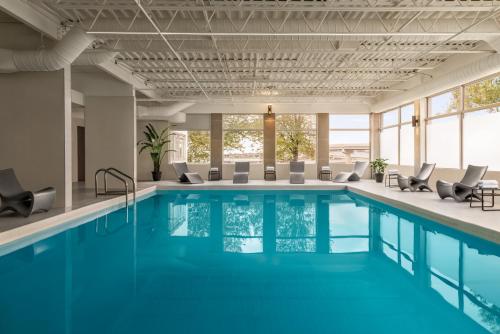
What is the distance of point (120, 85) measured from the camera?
12.6 meters

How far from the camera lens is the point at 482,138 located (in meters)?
10.0

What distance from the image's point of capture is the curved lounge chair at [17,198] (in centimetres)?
653

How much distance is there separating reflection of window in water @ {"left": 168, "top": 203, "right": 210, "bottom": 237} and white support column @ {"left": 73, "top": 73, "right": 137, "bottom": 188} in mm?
3561

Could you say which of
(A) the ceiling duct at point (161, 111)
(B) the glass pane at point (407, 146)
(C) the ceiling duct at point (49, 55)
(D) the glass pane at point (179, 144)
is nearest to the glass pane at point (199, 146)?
(D) the glass pane at point (179, 144)

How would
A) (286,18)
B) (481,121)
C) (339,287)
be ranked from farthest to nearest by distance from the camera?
(481,121) → (286,18) → (339,287)

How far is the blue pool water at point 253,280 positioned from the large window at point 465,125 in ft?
14.1

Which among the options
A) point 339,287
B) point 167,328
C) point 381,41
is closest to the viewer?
point 167,328

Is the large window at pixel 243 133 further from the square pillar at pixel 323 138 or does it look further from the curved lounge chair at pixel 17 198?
the curved lounge chair at pixel 17 198

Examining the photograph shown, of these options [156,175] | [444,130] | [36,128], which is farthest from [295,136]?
[36,128]

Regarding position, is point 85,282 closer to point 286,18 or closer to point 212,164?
point 286,18

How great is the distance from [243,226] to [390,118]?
1192 cm

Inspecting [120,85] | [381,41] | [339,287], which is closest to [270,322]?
[339,287]

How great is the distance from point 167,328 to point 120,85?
11201 mm

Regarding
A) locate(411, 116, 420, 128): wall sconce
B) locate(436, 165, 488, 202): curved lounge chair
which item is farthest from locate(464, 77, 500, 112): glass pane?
locate(411, 116, 420, 128): wall sconce
